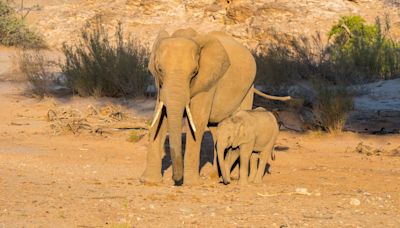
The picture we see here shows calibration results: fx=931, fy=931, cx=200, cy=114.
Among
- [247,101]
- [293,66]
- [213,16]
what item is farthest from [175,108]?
[213,16]

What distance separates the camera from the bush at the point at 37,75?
1762 cm

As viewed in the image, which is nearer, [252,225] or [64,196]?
[252,225]

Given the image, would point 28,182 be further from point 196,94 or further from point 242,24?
point 242,24

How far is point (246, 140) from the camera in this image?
30.8ft

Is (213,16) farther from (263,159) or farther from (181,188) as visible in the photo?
(181,188)

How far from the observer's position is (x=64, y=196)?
27.1ft

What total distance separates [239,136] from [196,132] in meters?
0.44

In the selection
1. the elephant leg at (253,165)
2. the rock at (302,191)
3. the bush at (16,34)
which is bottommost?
the bush at (16,34)

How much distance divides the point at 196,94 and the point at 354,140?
16.7 ft

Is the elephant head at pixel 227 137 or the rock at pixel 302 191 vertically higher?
the elephant head at pixel 227 137

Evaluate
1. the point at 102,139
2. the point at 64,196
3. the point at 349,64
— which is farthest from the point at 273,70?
the point at 64,196

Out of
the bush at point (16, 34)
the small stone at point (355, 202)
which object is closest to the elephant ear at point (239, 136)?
the small stone at point (355, 202)

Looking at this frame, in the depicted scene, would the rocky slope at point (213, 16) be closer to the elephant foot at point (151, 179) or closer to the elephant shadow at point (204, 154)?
the elephant shadow at point (204, 154)

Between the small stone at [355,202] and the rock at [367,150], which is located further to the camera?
the rock at [367,150]
